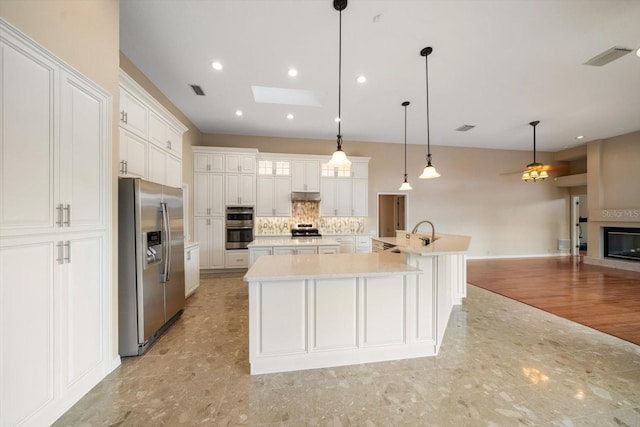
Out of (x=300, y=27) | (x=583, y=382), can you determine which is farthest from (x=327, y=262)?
(x=300, y=27)

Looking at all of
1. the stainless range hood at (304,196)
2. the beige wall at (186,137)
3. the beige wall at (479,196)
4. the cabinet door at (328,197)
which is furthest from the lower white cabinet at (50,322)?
the beige wall at (479,196)

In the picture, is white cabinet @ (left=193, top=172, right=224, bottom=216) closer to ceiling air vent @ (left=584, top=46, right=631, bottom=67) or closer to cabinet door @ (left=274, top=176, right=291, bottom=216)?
cabinet door @ (left=274, top=176, right=291, bottom=216)

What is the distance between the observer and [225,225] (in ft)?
18.0

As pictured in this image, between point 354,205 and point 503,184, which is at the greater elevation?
point 503,184

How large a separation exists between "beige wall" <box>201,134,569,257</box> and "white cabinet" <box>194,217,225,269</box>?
3.28 metres

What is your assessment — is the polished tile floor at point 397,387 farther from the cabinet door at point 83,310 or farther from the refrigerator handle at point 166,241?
the refrigerator handle at point 166,241

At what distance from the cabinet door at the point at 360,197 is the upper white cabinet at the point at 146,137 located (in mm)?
3973

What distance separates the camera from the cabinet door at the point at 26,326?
1306mm

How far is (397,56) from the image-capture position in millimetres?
2986

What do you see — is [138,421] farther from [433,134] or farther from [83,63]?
[433,134]

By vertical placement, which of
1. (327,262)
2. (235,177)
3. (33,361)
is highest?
(235,177)

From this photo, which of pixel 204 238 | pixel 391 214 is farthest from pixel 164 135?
pixel 391 214

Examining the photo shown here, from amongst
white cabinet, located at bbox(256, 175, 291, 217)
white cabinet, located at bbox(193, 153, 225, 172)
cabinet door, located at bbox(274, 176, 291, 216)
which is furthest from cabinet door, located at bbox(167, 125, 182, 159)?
cabinet door, located at bbox(274, 176, 291, 216)

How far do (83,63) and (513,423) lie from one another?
4.00 meters
